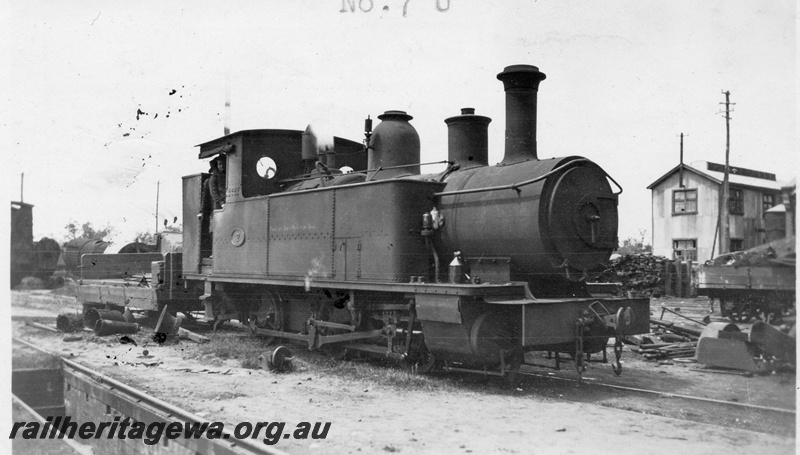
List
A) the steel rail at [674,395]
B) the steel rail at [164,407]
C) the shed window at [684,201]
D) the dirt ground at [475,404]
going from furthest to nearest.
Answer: the shed window at [684,201] → the steel rail at [674,395] → the dirt ground at [475,404] → the steel rail at [164,407]

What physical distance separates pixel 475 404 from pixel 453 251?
6.44ft

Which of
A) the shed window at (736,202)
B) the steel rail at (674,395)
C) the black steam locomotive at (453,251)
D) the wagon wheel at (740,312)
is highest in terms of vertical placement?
the shed window at (736,202)

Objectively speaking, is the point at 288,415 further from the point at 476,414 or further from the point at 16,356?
the point at 16,356

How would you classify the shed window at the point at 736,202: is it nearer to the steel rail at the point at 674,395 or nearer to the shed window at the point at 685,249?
the shed window at the point at 685,249

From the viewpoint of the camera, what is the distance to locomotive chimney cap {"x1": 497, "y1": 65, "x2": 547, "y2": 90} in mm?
7367

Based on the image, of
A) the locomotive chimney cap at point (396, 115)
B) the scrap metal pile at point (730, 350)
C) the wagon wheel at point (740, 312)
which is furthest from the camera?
the wagon wheel at point (740, 312)

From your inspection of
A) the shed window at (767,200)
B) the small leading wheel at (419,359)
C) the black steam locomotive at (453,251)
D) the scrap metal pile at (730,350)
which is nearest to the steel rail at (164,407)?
the black steam locomotive at (453,251)

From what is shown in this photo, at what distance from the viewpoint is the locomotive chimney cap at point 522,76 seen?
737cm

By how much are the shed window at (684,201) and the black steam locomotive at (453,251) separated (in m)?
10.2

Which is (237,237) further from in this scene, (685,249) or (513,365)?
(685,249)

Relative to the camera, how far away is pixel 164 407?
6.24 metres

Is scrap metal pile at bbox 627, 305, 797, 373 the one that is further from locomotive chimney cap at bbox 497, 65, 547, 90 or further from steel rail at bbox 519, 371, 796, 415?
locomotive chimney cap at bbox 497, 65, 547, 90

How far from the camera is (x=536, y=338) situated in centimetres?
666

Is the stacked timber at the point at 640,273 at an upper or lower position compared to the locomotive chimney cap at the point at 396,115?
lower
